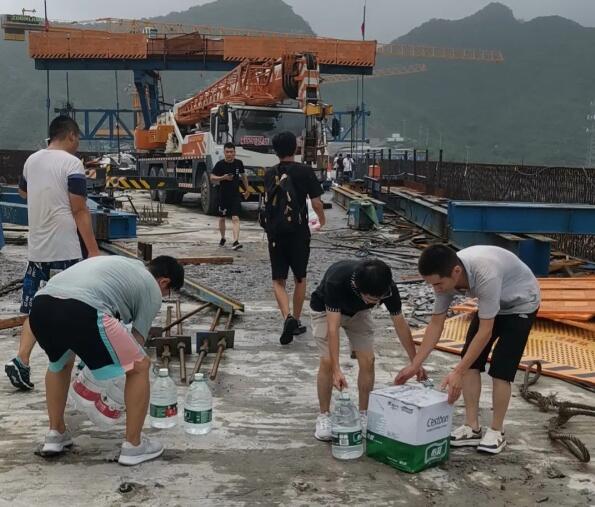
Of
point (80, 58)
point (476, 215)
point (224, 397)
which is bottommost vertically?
point (224, 397)

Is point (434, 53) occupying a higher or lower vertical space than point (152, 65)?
higher

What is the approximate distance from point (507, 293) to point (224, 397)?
6.68 feet

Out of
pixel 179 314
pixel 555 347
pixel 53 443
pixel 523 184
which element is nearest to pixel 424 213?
pixel 523 184

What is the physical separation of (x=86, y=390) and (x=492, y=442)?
7.43 ft

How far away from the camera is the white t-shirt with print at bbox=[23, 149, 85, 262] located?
15.7 feet

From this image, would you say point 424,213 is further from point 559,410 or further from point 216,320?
point 559,410

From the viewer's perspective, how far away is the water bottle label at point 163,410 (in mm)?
3984

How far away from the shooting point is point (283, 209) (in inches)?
239

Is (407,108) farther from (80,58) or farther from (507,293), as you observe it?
(507,293)

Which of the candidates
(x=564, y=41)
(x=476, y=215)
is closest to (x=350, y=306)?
(x=476, y=215)

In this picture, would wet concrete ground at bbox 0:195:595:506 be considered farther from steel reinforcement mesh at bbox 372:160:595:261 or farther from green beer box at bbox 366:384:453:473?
steel reinforcement mesh at bbox 372:160:595:261

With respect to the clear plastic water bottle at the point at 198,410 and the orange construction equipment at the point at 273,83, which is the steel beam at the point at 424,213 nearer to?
the orange construction equipment at the point at 273,83

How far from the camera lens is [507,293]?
3801 mm

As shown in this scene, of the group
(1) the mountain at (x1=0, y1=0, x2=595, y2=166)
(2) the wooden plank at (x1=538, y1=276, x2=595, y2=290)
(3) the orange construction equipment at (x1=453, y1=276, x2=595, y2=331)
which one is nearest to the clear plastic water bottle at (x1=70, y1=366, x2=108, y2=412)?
(3) the orange construction equipment at (x1=453, y1=276, x2=595, y2=331)
